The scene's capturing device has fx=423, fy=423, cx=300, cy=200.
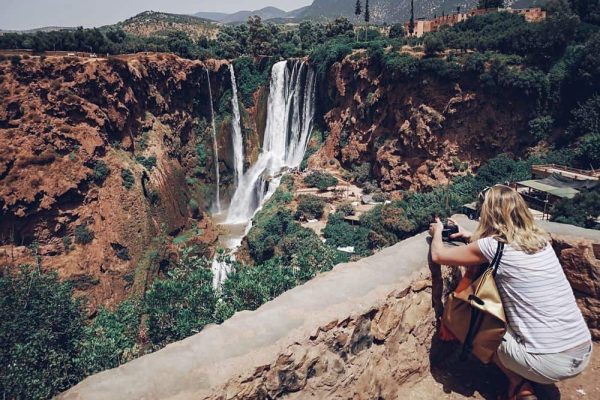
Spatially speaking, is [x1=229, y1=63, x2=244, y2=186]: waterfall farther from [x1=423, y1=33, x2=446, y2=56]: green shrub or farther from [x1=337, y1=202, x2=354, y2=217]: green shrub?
[x1=423, y1=33, x2=446, y2=56]: green shrub

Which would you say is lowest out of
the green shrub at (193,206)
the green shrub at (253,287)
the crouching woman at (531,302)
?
the green shrub at (193,206)

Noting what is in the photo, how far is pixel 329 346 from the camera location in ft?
10.4

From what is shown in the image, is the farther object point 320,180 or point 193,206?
point 193,206

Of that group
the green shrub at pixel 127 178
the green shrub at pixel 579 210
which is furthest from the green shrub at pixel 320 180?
the green shrub at pixel 579 210

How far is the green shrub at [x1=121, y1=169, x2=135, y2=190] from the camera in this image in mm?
24438

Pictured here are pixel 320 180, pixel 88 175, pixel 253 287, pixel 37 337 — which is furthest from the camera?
pixel 320 180

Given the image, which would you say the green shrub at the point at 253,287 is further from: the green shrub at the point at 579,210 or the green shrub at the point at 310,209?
the green shrub at the point at 310,209

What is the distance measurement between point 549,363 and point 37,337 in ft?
32.3

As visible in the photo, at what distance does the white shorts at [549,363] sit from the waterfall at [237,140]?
1253 inches

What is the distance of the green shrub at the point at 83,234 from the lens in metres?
22.5

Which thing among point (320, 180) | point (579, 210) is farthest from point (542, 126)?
point (320, 180)

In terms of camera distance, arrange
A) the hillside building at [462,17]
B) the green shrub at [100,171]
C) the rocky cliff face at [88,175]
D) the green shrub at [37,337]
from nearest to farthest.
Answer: the green shrub at [37,337] → the rocky cliff face at [88,175] → the green shrub at [100,171] → the hillside building at [462,17]

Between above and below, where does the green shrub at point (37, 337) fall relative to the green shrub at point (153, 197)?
above

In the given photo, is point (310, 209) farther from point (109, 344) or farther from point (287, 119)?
point (109, 344)
